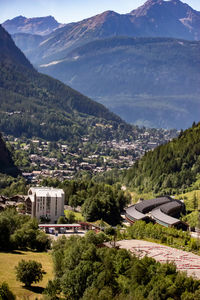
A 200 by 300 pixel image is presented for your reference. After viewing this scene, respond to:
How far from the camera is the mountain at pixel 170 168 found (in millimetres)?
131500

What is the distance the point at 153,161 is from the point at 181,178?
15238 mm

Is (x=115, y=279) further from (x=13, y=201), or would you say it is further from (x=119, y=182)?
(x=119, y=182)

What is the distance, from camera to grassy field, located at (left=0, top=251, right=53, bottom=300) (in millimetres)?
57531

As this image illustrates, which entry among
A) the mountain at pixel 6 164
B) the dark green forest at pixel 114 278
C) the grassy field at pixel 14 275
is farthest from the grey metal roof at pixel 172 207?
the mountain at pixel 6 164

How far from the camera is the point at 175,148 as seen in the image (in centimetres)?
14550

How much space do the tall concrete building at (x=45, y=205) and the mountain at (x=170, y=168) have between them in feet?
103

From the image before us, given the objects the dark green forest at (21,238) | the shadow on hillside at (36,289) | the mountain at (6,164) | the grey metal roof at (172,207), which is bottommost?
the mountain at (6,164)

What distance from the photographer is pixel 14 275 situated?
204 feet

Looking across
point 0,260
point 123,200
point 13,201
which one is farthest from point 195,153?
point 0,260

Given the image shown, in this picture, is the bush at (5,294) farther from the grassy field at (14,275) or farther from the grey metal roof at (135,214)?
the grey metal roof at (135,214)

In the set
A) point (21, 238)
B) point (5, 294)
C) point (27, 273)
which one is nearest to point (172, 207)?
point (21, 238)

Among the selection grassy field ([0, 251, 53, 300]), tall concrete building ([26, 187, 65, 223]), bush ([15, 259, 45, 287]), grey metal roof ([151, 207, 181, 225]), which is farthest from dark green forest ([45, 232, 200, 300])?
tall concrete building ([26, 187, 65, 223])

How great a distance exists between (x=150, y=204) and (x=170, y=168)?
2754cm

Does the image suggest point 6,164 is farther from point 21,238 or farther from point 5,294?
point 5,294
